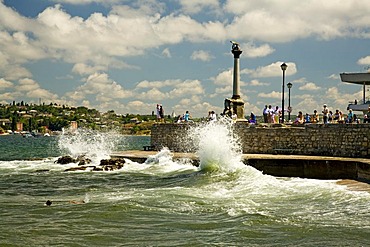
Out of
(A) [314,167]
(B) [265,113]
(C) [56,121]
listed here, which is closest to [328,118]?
(B) [265,113]

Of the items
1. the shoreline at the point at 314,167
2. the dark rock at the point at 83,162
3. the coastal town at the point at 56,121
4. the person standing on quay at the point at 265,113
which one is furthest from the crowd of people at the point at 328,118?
the coastal town at the point at 56,121

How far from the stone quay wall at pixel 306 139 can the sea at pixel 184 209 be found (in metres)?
3.17

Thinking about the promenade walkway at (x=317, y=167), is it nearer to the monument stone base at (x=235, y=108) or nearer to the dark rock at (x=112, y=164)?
the dark rock at (x=112, y=164)

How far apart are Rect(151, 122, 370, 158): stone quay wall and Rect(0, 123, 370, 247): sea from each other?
3172 mm

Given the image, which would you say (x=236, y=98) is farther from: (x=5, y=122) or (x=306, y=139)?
(x=5, y=122)

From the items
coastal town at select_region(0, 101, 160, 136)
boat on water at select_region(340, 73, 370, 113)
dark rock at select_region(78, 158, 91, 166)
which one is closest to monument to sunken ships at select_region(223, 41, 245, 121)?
dark rock at select_region(78, 158, 91, 166)

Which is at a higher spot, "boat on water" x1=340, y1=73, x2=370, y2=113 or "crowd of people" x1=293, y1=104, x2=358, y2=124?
"boat on water" x1=340, y1=73, x2=370, y2=113

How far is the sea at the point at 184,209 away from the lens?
9273 millimetres

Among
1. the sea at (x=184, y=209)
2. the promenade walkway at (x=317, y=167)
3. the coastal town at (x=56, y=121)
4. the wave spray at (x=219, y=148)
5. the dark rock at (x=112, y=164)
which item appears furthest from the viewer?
the coastal town at (x=56, y=121)

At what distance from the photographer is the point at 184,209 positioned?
12070mm

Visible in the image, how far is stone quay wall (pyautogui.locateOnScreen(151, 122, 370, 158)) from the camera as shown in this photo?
20.4 meters

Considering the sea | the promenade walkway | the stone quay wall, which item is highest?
the stone quay wall

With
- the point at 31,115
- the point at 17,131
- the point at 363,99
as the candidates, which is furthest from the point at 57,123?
the point at 363,99

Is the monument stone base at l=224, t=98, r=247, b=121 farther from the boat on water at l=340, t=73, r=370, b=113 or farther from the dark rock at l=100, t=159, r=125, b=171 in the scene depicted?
the boat on water at l=340, t=73, r=370, b=113
